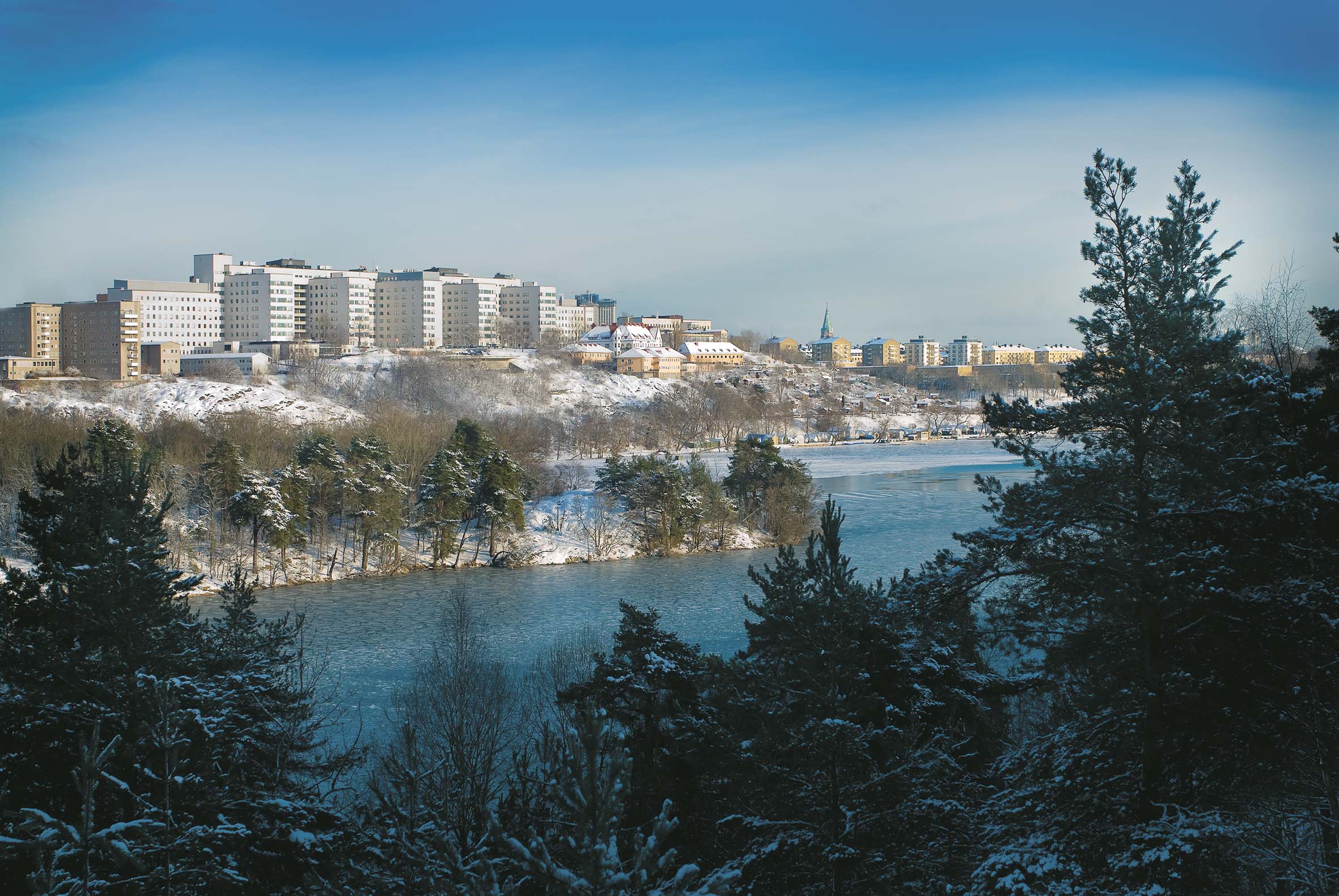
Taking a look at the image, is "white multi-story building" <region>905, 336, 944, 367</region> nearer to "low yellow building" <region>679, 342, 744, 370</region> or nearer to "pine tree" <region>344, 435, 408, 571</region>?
"low yellow building" <region>679, 342, 744, 370</region>

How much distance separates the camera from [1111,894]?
5008mm

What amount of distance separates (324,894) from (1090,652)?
4286 mm

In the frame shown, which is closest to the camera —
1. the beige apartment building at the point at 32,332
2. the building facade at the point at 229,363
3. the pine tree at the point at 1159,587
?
the pine tree at the point at 1159,587

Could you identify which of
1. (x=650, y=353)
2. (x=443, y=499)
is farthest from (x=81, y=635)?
(x=650, y=353)

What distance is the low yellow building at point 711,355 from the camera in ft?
280

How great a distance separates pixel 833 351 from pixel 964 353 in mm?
22778

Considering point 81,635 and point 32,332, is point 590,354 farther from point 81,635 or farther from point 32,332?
point 81,635

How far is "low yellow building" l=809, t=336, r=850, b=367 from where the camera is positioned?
11342cm

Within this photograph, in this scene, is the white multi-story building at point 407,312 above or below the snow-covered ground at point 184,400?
above

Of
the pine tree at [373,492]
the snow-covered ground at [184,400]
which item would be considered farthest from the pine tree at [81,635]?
the snow-covered ground at [184,400]

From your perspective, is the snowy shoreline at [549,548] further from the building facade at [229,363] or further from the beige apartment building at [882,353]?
the beige apartment building at [882,353]

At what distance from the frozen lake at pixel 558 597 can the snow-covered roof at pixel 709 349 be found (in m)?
56.3

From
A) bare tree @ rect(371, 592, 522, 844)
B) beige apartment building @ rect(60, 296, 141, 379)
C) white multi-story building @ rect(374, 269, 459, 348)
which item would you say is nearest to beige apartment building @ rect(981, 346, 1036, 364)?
white multi-story building @ rect(374, 269, 459, 348)

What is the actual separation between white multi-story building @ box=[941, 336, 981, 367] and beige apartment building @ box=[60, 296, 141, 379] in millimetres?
88890
